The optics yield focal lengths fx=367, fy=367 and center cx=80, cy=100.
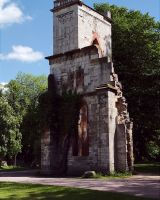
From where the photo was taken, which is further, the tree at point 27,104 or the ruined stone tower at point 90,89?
the tree at point 27,104

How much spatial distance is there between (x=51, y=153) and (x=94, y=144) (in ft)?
11.0

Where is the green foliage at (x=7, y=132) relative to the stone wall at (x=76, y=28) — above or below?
below

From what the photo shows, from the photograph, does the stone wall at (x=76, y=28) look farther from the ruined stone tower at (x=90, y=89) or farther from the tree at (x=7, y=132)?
the tree at (x=7, y=132)

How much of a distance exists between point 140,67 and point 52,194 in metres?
21.4

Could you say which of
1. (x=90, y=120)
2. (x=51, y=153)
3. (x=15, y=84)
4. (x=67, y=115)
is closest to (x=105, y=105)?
(x=90, y=120)

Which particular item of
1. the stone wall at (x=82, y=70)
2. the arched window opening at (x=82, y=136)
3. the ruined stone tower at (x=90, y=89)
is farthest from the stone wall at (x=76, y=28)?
the arched window opening at (x=82, y=136)

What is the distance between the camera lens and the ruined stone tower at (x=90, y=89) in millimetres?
21188

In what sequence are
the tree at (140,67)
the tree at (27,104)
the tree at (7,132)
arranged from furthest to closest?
1. the tree at (27,104)
2. the tree at (7,132)
3. the tree at (140,67)

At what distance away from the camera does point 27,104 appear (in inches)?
1927

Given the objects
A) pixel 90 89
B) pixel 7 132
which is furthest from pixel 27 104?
pixel 90 89

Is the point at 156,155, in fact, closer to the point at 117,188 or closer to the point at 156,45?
the point at 156,45

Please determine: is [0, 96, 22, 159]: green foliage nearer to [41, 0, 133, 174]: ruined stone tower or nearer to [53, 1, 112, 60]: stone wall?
[41, 0, 133, 174]: ruined stone tower

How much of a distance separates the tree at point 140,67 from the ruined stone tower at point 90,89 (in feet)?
17.7

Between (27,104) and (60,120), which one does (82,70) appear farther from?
(27,104)
